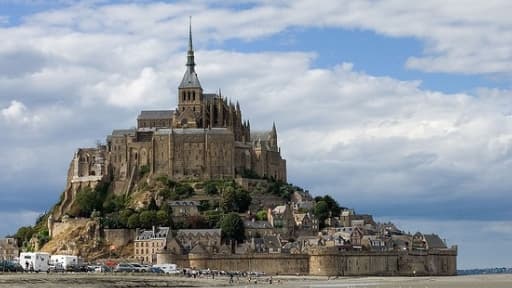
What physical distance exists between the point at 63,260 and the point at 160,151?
1492 inches

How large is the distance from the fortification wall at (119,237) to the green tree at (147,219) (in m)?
1.39

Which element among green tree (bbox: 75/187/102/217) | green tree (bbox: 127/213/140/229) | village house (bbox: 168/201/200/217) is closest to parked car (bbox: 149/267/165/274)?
green tree (bbox: 127/213/140/229)

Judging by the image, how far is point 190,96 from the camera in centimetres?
13912

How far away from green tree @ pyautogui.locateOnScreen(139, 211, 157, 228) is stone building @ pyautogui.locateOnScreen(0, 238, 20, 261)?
1533 centimetres

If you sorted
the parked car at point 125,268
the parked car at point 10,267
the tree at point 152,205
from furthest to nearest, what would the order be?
the tree at point 152,205
the parked car at point 125,268
the parked car at point 10,267

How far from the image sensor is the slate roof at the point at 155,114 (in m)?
140

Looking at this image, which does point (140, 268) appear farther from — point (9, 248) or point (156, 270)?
point (9, 248)

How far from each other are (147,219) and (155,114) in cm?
2516

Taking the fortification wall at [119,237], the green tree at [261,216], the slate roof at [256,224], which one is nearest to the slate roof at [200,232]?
the slate roof at [256,224]

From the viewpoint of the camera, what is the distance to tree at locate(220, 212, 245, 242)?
384 ft

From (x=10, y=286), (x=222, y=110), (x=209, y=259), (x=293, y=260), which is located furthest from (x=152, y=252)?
(x=10, y=286)

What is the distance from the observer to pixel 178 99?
139500mm

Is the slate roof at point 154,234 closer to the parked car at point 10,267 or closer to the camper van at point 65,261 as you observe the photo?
the camper van at point 65,261

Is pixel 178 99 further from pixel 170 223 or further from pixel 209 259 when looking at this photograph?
pixel 209 259
